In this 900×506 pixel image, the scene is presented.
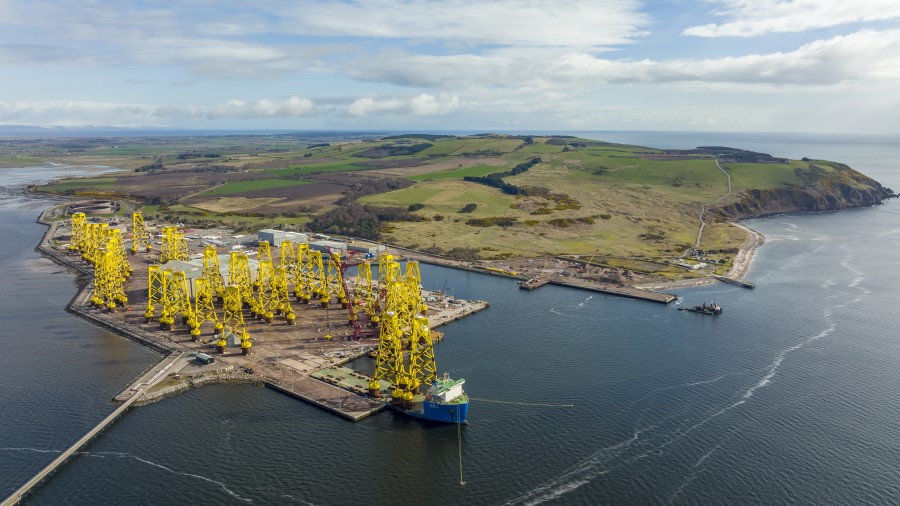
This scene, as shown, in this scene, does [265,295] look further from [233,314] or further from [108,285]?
[108,285]

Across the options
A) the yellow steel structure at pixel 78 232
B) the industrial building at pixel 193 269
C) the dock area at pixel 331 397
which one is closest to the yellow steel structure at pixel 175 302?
the industrial building at pixel 193 269

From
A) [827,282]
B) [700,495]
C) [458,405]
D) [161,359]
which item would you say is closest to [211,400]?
[161,359]

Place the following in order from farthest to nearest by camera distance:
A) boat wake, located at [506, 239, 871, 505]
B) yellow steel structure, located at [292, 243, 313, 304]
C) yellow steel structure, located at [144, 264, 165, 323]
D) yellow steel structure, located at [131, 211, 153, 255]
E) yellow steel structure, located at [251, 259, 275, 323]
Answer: yellow steel structure, located at [131, 211, 153, 255] < yellow steel structure, located at [292, 243, 313, 304] < yellow steel structure, located at [251, 259, 275, 323] < yellow steel structure, located at [144, 264, 165, 323] < boat wake, located at [506, 239, 871, 505]

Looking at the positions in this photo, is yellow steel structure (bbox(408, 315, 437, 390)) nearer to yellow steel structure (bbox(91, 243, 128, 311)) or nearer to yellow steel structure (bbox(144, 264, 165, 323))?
yellow steel structure (bbox(144, 264, 165, 323))

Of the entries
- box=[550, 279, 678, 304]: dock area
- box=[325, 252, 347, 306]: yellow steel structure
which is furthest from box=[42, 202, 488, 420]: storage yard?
box=[550, 279, 678, 304]: dock area

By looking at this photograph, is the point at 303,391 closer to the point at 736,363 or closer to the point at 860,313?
the point at 736,363

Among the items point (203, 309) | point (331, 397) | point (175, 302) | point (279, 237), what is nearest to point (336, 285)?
point (203, 309)
